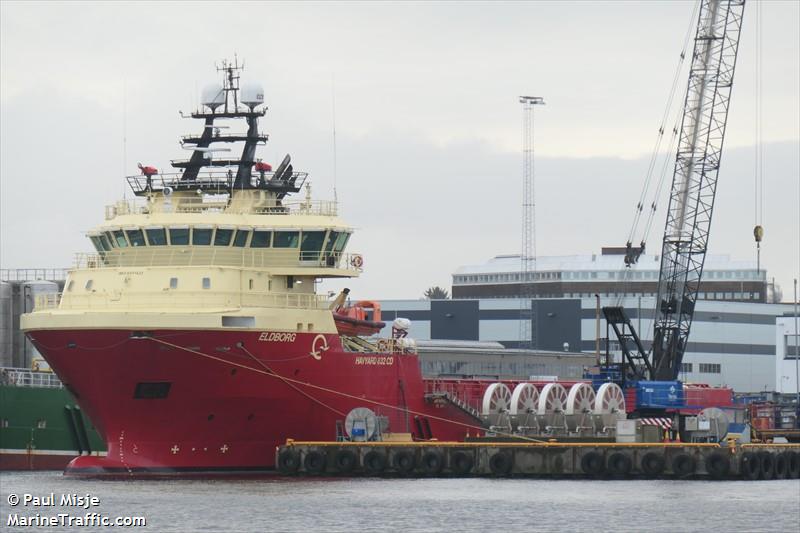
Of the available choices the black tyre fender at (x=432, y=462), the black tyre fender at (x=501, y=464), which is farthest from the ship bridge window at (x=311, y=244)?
the black tyre fender at (x=501, y=464)

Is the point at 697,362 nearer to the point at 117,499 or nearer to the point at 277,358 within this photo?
the point at 277,358

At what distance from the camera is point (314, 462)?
221 ft

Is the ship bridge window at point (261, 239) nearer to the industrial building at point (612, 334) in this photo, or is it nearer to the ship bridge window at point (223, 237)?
the ship bridge window at point (223, 237)

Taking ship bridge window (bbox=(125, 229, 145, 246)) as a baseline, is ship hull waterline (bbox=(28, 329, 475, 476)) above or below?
below

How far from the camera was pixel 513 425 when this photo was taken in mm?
73000

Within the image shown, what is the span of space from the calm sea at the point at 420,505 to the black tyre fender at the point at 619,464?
0.81 metres

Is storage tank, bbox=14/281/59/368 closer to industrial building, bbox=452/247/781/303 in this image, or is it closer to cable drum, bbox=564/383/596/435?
cable drum, bbox=564/383/596/435

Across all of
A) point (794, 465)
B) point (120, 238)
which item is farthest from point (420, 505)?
point (794, 465)

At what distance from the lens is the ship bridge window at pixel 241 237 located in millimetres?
68875

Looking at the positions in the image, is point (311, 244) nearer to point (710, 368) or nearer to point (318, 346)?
point (318, 346)

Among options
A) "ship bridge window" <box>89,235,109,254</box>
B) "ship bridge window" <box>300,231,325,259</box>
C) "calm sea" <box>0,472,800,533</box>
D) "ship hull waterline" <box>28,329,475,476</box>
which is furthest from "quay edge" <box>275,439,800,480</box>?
"ship bridge window" <box>89,235,109,254</box>

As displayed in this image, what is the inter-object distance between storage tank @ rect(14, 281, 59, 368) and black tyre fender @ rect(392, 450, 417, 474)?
2296 centimetres

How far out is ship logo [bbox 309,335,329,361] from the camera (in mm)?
67875

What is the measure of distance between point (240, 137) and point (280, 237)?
17.7ft
